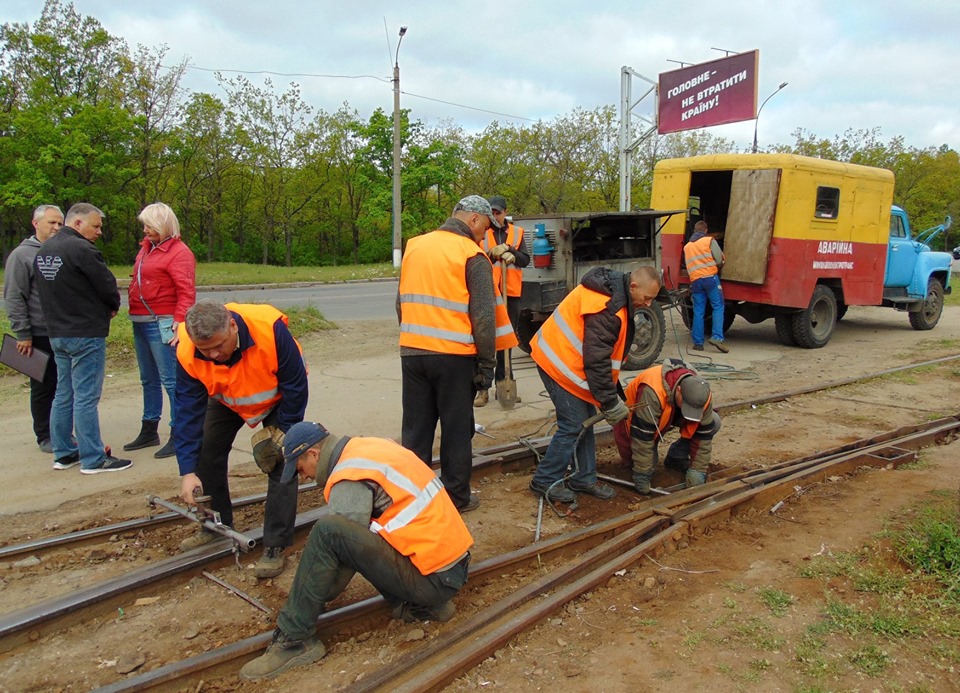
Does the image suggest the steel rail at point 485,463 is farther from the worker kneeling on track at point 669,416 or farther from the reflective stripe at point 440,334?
the reflective stripe at point 440,334

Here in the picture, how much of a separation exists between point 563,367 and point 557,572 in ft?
4.63

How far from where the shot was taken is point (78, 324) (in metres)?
5.17

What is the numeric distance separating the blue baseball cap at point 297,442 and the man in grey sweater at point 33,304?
3622mm

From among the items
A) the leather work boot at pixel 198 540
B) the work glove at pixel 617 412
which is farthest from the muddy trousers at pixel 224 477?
the work glove at pixel 617 412

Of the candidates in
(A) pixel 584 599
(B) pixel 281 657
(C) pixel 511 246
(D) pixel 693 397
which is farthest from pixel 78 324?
(D) pixel 693 397

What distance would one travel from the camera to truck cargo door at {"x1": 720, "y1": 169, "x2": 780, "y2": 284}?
1033 centimetres

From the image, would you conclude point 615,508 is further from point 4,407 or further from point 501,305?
point 4,407

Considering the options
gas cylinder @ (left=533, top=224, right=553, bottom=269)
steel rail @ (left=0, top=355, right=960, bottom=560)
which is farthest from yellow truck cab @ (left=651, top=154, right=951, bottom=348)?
gas cylinder @ (left=533, top=224, right=553, bottom=269)

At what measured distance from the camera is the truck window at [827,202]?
10.6 metres

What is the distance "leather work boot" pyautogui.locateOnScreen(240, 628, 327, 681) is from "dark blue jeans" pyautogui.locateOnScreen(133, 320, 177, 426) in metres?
3.10

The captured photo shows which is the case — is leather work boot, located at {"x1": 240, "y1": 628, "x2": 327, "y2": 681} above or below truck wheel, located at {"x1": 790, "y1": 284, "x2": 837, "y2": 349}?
below

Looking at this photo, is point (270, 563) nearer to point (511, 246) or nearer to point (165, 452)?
point (165, 452)

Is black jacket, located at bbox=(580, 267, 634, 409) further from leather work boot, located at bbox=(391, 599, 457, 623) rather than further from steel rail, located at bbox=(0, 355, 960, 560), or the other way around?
leather work boot, located at bbox=(391, 599, 457, 623)

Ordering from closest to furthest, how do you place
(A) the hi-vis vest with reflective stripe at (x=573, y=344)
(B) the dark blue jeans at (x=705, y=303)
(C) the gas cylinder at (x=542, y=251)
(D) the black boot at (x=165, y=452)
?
(A) the hi-vis vest with reflective stripe at (x=573, y=344) < (D) the black boot at (x=165, y=452) < (C) the gas cylinder at (x=542, y=251) < (B) the dark blue jeans at (x=705, y=303)
